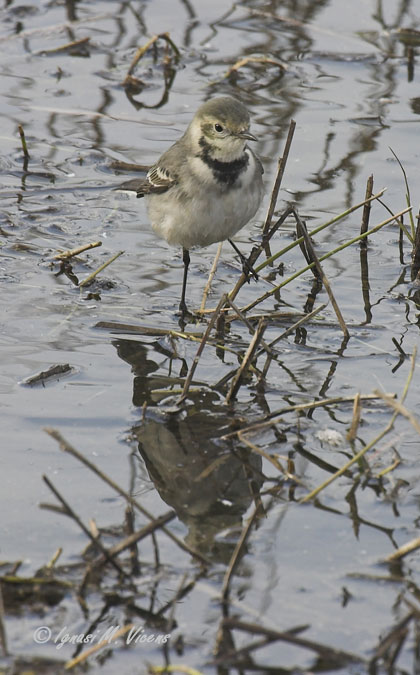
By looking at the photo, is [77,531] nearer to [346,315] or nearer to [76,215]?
[346,315]

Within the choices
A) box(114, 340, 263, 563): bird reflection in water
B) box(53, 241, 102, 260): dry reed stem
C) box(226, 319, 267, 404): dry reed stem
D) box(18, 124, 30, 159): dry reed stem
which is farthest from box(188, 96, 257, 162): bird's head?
box(18, 124, 30, 159): dry reed stem

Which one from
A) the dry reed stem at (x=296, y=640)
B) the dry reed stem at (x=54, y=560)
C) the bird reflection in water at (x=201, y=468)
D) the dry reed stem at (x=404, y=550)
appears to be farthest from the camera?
the bird reflection in water at (x=201, y=468)

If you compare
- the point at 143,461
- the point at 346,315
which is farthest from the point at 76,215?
the point at 143,461

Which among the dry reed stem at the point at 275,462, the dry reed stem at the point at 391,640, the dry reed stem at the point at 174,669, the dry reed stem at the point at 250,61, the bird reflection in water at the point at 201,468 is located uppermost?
the dry reed stem at the point at 250,61

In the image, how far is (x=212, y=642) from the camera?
407 cm

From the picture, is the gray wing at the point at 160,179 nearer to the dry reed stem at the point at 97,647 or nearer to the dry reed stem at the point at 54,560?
the dry reed stem at the point at 54,560

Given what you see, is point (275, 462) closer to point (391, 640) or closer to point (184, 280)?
point (391, 640)

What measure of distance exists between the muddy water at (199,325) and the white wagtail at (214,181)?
0.66 meters

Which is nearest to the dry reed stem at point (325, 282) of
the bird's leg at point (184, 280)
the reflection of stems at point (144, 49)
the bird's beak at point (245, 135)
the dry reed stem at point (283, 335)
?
the dry reed stem at point (283, 335)

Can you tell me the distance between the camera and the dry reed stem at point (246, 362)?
5723 mm

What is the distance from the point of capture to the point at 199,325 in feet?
23.2

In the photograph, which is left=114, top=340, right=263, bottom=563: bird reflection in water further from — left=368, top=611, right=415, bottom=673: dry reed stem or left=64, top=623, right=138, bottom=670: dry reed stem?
left=368, top=611, right=415, bottom=673: dry reed stem

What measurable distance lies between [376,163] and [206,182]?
2706 millimetres

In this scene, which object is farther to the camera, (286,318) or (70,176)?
(70,176)
